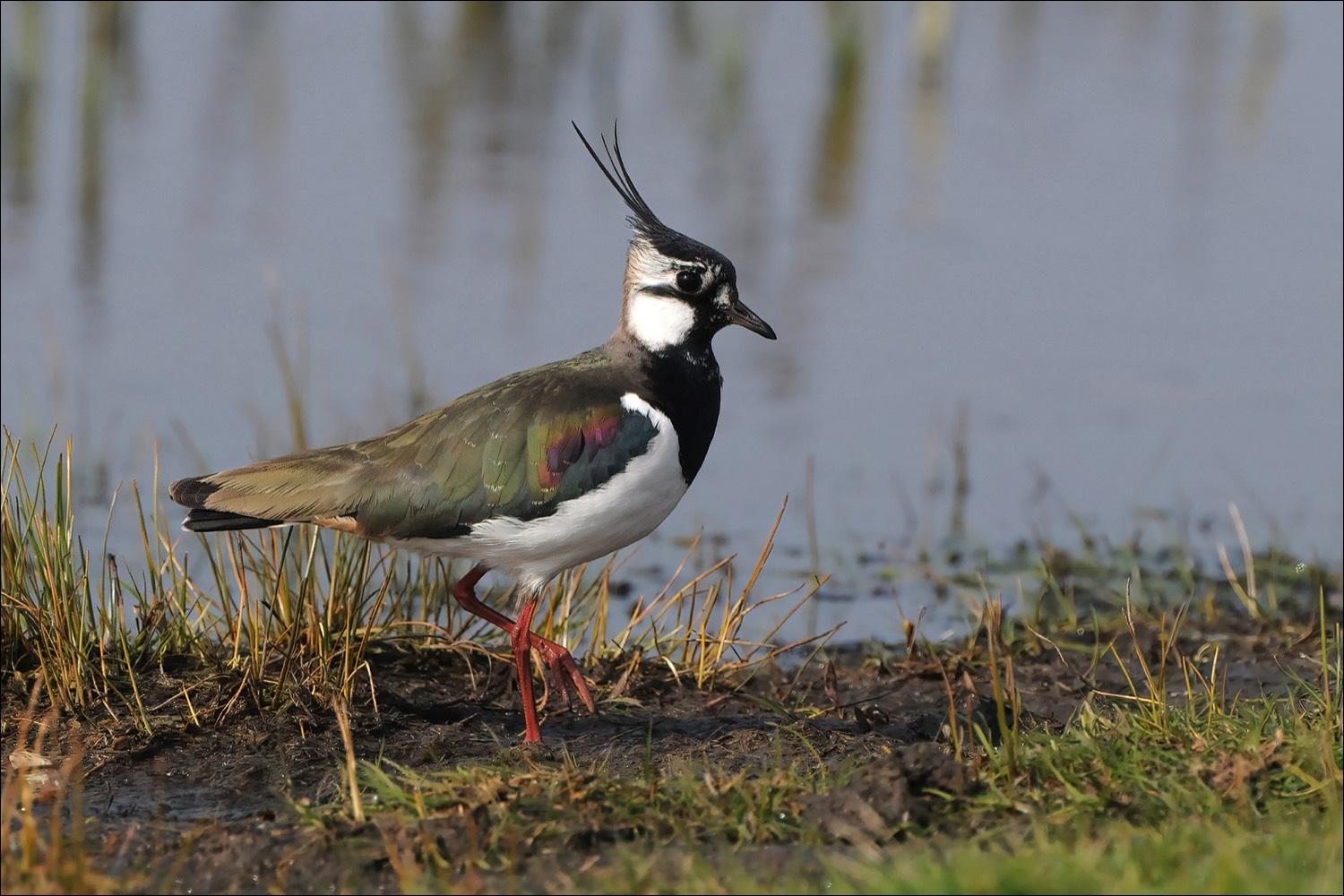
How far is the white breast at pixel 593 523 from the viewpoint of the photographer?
505 centimetres

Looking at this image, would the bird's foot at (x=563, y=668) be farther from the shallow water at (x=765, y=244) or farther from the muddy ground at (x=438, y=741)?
the shallow water at (x=765, y=244)

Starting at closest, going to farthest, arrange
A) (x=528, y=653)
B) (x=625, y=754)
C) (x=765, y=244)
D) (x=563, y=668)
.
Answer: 1. (x=625, y=754)
2. (x=528, y=653)
3. (x=563, y=668)
4. (x=765, y=244)

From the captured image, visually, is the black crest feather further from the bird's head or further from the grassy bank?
the grassy bank

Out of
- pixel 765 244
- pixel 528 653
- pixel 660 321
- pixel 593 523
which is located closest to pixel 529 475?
pixel 593 523

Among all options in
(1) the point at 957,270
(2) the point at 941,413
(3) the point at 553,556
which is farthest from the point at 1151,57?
(3) the point at 553,556

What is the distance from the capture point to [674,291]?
547cm

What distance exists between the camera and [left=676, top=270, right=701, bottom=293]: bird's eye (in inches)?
215

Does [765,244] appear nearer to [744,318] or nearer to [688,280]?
[744,318]

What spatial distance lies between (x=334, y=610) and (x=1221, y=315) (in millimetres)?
7052

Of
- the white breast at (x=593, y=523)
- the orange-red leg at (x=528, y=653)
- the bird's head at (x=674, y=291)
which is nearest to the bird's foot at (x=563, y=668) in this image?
the orange-red leg at (x=528, y=653)

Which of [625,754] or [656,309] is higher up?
[656,309]

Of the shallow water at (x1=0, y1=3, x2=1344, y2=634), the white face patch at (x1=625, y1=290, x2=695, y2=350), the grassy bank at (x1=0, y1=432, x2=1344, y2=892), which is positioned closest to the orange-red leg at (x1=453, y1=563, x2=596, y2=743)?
the grassy bank at (x1=0, y1=432, x2=1344, y2=892)

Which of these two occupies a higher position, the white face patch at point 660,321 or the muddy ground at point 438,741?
the white face patch at point 660,321

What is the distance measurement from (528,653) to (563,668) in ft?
0.51
